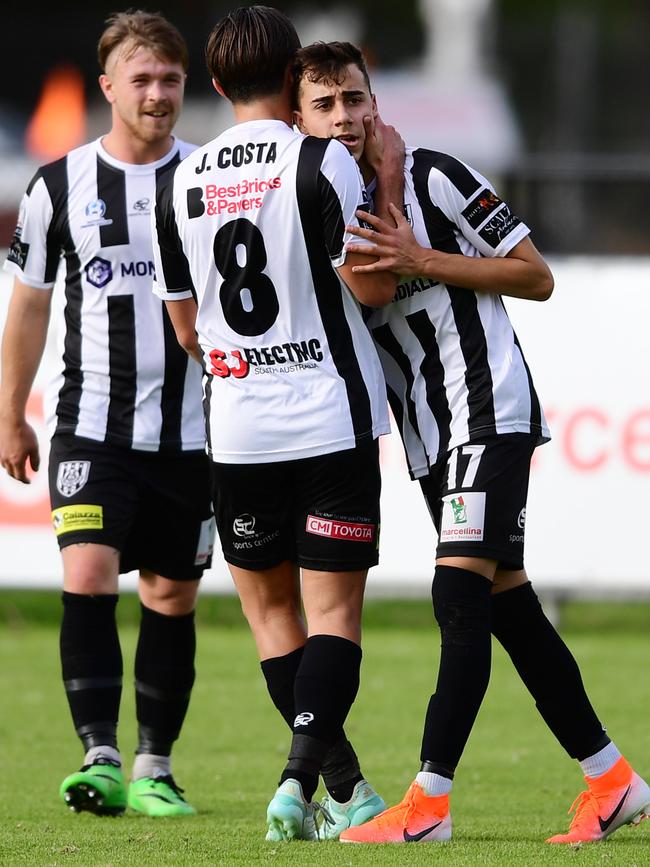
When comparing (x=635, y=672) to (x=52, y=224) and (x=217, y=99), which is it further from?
(x=217, y=99)

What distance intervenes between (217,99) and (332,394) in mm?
18618

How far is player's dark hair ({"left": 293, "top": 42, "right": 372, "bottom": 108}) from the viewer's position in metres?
4.39

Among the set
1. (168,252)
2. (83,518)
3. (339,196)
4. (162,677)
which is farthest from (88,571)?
(339,196)

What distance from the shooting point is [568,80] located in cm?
2523

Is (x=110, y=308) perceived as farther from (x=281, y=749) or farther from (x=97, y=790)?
(x=281, y=749)

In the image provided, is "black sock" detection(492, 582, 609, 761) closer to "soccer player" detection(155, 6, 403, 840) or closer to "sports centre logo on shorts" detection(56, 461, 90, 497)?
"soccer player" detection(155, 6, 403, 840)

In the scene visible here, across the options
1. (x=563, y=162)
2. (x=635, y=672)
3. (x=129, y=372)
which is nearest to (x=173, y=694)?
(x=129, y=372)

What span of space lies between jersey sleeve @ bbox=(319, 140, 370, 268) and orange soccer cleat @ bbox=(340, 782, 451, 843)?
146 centimetres

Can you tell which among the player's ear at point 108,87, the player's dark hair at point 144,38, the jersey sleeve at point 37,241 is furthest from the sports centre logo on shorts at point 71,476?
the player's dark hair at point 144,38

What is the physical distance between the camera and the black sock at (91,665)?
209 inches

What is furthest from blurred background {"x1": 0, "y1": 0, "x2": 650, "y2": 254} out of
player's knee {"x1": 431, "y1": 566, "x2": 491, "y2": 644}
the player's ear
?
player's knee {"x1": 431, "y1": 566, "x2": 491, "y2": 644}

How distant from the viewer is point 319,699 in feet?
14.5

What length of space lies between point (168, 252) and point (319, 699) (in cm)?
134

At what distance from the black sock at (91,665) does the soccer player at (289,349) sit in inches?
39.2
